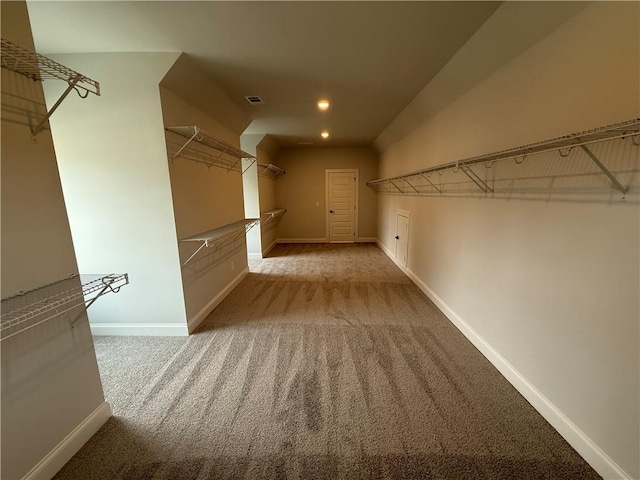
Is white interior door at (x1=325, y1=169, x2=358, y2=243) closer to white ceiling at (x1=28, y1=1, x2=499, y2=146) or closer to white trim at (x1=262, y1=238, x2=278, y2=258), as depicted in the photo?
white trim at (x1=262, y1=238, x2=278, y2=258)

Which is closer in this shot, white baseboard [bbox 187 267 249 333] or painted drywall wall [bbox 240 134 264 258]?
white baseboard [bbox 187 267 249 333]

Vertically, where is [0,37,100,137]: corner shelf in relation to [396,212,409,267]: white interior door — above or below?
above

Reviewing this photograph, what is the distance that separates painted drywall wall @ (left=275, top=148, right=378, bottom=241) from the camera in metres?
6.96

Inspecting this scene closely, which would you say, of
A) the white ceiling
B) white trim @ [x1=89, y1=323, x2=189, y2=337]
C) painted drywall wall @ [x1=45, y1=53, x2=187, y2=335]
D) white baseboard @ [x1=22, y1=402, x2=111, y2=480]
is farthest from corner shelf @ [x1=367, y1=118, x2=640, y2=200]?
white trim @ [x1=89, y1=323, x2=189, y2=337]

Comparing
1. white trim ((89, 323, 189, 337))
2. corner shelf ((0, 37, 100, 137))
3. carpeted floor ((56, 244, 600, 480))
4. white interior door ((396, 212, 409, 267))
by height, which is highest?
corner shelf ((0, 37, 100, 137))

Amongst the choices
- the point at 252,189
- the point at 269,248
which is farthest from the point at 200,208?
the point at 269,248

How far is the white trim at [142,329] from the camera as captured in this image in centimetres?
256

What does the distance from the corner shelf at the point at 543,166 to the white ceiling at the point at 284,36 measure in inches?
37.4

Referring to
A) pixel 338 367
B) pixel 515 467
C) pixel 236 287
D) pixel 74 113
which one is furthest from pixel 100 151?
pixel 515 467

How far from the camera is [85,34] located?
1838 millimetres

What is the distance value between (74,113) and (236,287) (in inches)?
102

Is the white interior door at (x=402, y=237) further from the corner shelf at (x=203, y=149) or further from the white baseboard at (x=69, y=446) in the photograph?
the white baseboard at (x=69, y=446)

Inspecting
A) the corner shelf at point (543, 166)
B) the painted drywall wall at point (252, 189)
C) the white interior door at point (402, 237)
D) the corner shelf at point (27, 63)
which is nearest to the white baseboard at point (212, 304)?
the painted drywall wall at point (252, 189)

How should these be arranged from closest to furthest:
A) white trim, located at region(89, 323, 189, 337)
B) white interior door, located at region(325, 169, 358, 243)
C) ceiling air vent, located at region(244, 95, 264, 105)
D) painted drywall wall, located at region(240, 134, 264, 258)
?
white trim, located at region(89, 323, 189, 337) → ceiling air vent, located at region(244, 95, 264, 105) → painted drywall wall, located at region(240, 134, 264, 258) → white interior door, located at region(325, 169, 358, 243)
